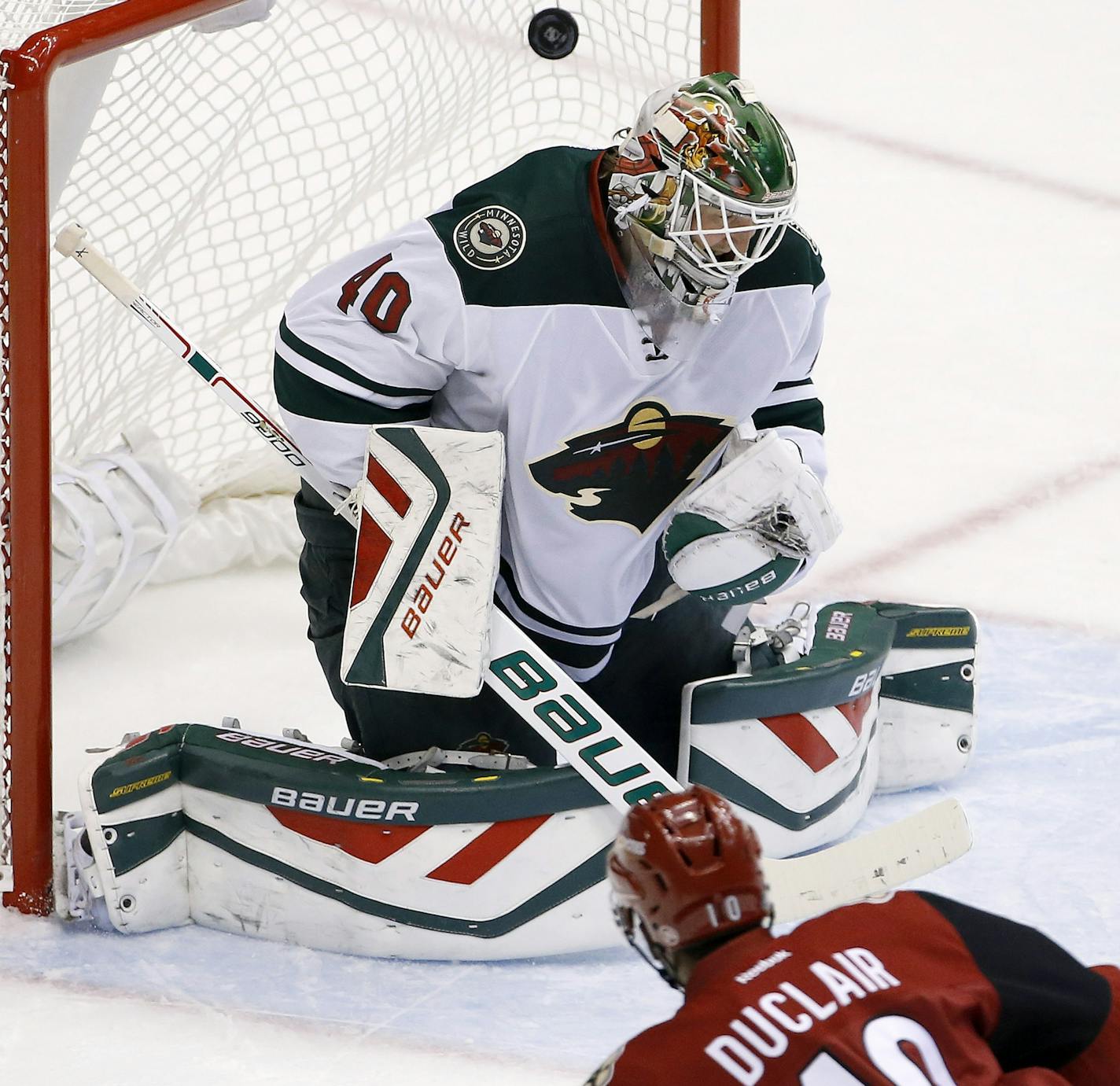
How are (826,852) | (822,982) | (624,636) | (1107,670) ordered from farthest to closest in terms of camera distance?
(1107,670) < (624,636) < (826,852) < (822,982)

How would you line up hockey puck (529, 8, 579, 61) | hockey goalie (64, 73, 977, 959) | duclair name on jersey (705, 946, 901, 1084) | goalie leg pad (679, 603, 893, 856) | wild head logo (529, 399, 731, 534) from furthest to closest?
hockey puck (529, 8, 579, 61) → goalie leg pad (679, 603, 893, 856) → wild head logo (529, 399, 731, 534) → hockey goalie (64, 73, 977, 959) → duclair name on jersey (705, 946, 901, 1084)

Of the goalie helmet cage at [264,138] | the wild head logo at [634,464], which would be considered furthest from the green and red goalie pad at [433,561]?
the goalie helmet cage at [264,138]

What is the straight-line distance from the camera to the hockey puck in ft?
8.91

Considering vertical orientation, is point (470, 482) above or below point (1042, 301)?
below

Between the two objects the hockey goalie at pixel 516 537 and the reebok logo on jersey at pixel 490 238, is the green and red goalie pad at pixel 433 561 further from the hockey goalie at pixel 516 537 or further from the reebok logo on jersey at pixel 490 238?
the reebok logo on jersey at pixel 490 238

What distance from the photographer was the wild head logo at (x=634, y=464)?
2189 millimetres

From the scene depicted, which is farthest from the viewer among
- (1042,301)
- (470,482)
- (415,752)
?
(1042,301)

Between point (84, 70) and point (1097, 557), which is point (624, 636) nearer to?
point (84, 70)

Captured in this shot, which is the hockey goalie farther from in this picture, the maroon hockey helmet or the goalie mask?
the maroon hockey helmet

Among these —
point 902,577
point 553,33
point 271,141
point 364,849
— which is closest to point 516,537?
point 364,849

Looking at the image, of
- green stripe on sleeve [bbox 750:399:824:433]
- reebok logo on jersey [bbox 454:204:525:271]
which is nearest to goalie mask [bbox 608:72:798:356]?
reebok logo on jersey [bbox 454:204:525:271]

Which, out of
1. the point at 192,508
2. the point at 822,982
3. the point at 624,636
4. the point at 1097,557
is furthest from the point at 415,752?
the point at 1097,557

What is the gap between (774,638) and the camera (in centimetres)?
246

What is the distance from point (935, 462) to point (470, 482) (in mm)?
1850
